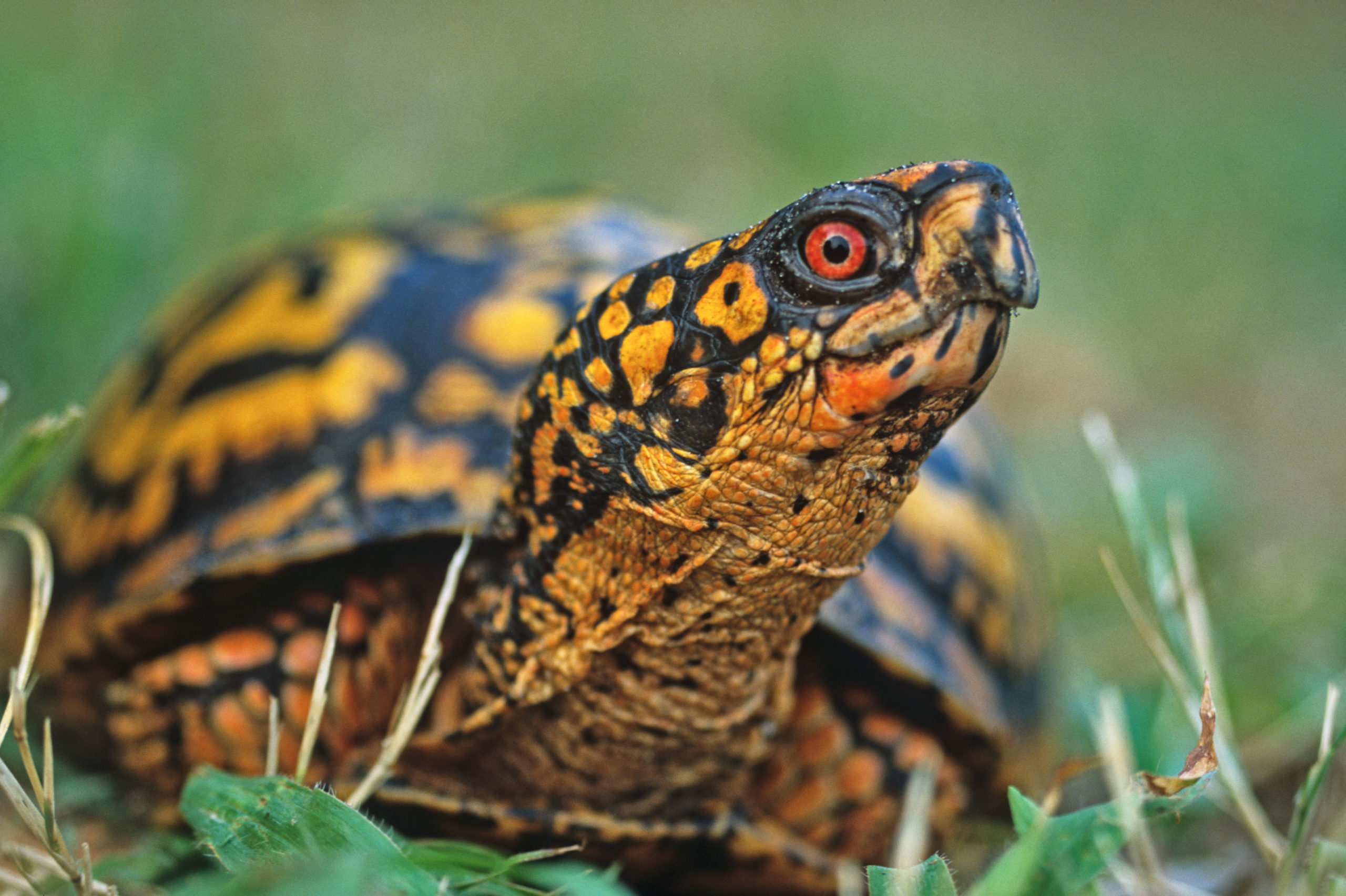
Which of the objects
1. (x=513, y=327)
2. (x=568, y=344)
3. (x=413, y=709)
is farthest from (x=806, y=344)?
(x=513, y=327)

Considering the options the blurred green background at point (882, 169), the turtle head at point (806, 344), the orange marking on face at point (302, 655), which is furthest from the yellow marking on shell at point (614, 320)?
the blurred green background at point (882, 169)

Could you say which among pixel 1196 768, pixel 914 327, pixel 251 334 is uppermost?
pixel 914 327

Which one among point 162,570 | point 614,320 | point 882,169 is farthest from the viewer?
point 882,169

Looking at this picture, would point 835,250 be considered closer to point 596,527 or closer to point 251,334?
point 596,527

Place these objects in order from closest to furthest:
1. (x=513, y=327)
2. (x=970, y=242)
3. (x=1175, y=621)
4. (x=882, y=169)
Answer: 1. (x=970, y=242)
2. (x=1175, y=621)
3. (x=513, y=327)
4. (x=882, y=169)

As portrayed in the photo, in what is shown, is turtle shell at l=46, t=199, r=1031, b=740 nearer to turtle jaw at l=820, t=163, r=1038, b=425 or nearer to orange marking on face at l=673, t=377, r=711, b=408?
orange marking on face at l=673, t=377, r=711, b=408

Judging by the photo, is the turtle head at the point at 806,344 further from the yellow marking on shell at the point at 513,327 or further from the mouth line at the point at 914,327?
the yellow marking on shell at the point at 513,327

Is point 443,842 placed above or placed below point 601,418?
below

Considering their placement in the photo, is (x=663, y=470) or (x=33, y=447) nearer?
(x=663, y=470)
